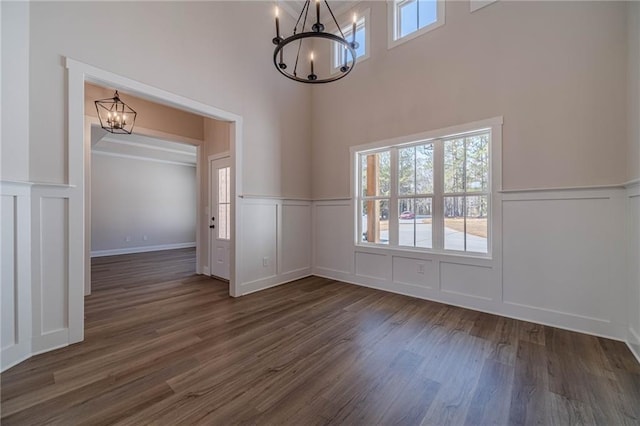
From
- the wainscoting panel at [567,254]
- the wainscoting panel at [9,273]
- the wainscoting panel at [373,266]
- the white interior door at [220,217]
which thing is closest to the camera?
the wainscoting panel at [9,273]

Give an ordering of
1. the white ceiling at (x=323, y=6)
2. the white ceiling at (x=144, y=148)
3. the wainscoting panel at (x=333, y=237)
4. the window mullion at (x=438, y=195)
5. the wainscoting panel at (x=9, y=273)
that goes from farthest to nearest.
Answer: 1. the white ceiling at (x=144, y=148)
2. the wainscoting panel at (x=333, y=237)
3. the white ceiling at (x=323, y=6)
4. the window mullion at (x=438, y=195)
5. the wainscoting panel at (x=9, y=273)

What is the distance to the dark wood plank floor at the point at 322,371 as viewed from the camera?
154 cm

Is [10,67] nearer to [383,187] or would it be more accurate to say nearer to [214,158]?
[214,158]

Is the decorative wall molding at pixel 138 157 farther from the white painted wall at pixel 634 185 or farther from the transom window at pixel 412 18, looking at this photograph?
the white painted wall at pixel 634 185

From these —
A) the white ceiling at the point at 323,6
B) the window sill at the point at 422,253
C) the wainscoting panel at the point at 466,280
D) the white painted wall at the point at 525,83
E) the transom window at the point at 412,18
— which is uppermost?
the white ceiling at the point at 323,6

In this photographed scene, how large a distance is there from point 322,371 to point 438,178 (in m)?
2.70

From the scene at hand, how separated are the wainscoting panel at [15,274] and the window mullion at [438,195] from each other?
13.5ft

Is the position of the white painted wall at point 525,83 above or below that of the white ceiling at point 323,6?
below

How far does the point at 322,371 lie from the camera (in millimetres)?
1942

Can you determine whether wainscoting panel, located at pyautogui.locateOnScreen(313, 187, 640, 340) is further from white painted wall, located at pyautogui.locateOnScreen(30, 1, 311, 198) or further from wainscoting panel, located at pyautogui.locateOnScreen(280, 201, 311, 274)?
white painted wall, located at pyautogui.locateOnScreen(30, 1, 311, 198)

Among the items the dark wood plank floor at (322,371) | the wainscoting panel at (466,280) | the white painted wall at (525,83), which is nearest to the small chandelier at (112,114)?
the dark wood plank floor at (322,371)

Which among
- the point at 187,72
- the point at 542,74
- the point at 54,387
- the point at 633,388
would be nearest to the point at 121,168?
the point at 187,72

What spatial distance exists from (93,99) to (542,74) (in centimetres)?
573

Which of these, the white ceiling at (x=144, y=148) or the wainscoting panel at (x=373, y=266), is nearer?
the wainscoting panel at (x=373, y=266)
